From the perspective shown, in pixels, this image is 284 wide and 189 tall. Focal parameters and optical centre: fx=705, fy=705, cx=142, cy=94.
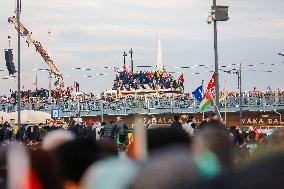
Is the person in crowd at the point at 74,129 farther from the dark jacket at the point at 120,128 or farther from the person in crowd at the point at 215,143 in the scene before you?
the dark jacket at the point at 120,128

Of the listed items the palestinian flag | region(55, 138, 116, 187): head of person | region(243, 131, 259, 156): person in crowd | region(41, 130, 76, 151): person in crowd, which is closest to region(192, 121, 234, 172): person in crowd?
region(243, 131, 259, 156): person in crowd

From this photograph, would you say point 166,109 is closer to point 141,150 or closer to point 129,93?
point 129,93

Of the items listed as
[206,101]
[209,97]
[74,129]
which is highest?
[209,97]

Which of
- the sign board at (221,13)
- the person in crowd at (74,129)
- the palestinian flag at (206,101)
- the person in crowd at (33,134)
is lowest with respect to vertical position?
the person in crowd at (33,134)

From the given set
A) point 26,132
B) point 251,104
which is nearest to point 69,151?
point 26,132

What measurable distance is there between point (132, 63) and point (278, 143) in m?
95.9

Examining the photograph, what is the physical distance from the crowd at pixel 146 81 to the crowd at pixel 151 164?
83550mm

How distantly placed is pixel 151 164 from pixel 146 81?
88669mm

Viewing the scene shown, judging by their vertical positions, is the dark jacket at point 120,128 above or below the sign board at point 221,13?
below

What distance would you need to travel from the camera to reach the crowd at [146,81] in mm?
88938

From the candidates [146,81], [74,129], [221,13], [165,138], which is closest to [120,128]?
[221,13]

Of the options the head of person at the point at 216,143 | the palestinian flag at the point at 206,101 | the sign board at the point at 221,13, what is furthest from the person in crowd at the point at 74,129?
the sign board at the point at 221,13

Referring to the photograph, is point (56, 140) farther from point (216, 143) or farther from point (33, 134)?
point (33, 134)

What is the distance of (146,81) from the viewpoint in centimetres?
9062
